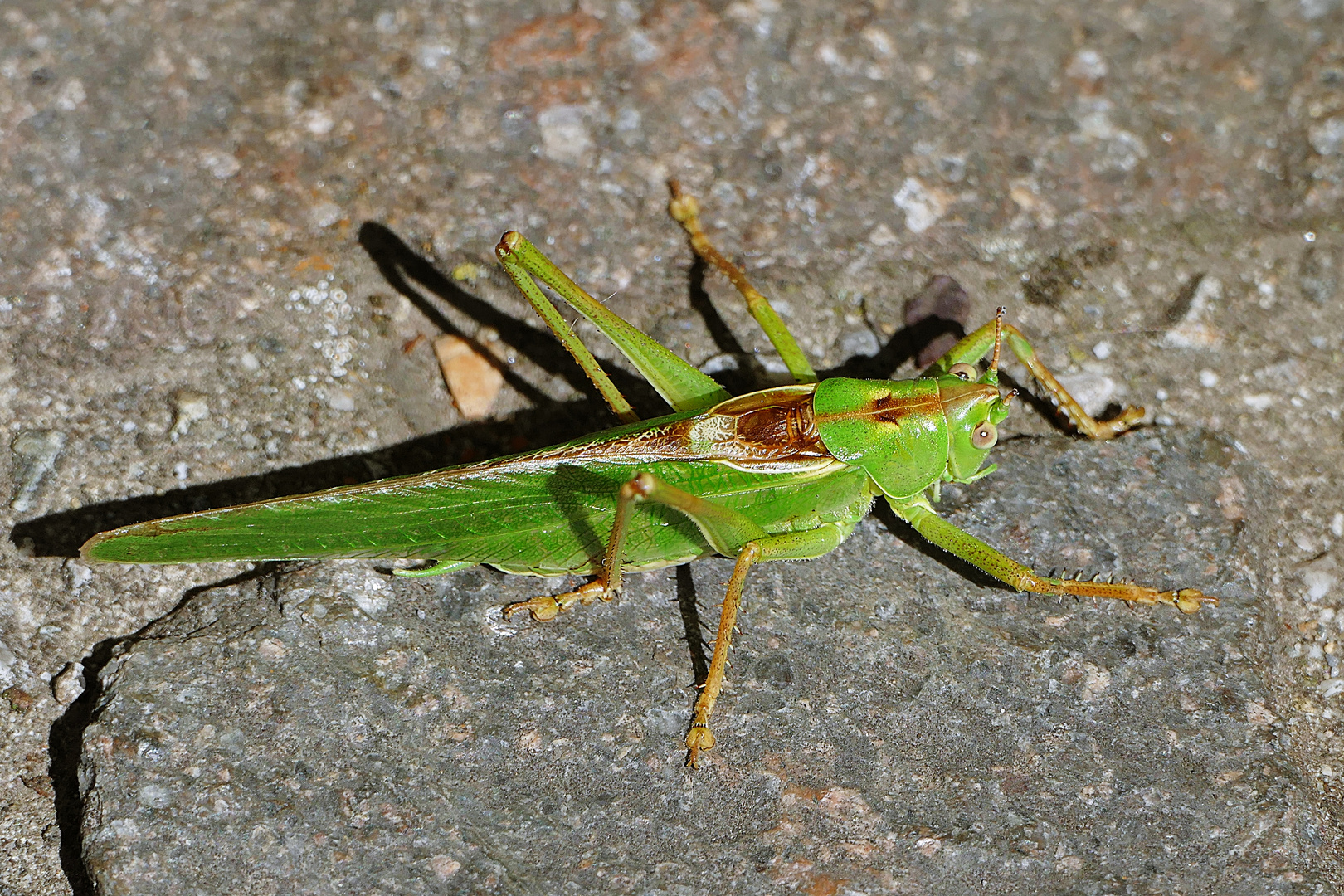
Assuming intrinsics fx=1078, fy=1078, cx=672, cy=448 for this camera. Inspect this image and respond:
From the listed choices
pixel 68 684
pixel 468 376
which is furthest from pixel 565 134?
pixel 68 684

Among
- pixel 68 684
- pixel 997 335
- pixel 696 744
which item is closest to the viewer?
pixel 696 744

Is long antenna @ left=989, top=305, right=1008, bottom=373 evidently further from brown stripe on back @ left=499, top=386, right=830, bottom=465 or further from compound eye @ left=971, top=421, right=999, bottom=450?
brown stripe on back @ left=499, top=386, right=830, bottom=465

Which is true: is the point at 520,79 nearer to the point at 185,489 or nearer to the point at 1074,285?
the point at 185,489

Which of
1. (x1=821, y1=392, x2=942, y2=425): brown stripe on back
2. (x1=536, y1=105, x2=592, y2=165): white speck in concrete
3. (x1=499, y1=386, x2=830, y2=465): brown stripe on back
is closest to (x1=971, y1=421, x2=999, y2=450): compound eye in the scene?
(x1=821, y1=392, x2=942, y2=425): brown stripe on back

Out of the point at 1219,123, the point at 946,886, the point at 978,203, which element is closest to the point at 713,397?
the point at 978,203

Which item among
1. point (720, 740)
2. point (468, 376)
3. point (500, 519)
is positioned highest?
point (500, 519)

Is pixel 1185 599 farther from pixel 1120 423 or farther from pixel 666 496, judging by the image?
pixel 666 496

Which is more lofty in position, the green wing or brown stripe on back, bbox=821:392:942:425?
brown stripe on back, bbox=821:392:942:425
